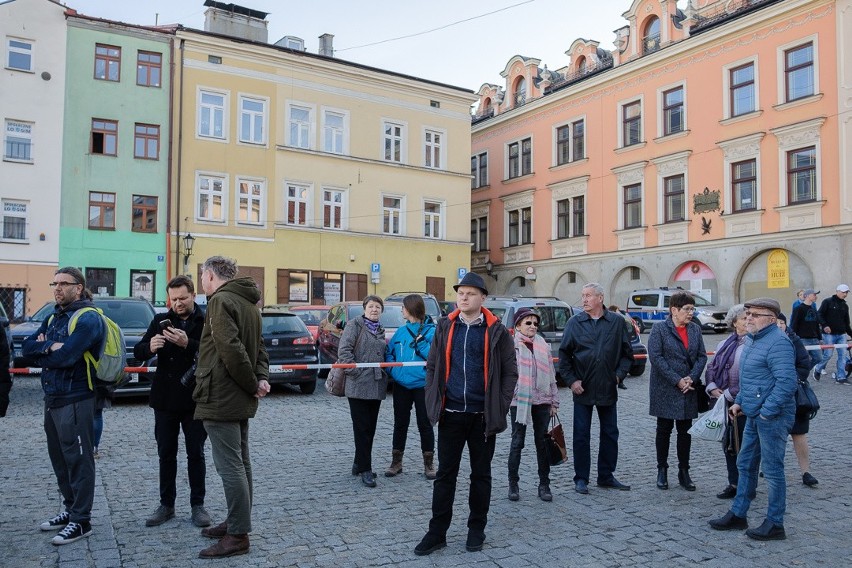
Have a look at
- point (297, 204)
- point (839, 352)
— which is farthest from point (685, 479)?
point (297, 204)

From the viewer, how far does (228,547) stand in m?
4.93

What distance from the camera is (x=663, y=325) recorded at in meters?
7.17

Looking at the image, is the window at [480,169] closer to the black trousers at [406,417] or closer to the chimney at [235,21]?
the chimney at [235,21]

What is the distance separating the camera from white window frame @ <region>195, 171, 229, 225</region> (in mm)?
30266

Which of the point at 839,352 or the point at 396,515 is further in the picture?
the point at 839,352

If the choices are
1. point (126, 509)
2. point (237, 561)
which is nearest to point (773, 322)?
point (237, 561)

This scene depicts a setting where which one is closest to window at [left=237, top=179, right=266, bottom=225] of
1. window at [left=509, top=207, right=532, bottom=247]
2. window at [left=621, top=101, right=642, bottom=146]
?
window at [left=509, top=207, right=532, bottom=247]

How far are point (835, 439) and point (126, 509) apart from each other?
8.16 meters

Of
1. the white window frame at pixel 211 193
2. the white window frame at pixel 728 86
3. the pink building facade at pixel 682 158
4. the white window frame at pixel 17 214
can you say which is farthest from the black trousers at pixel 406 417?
the white window frame at pixel 728 86

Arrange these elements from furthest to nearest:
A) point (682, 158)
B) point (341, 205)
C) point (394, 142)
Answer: point (394, 142) < point (341, 205) < point (682, 158)

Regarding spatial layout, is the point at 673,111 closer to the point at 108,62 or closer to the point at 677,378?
the point at 108,62

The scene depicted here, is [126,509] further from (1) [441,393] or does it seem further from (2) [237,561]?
(1) [441,393]

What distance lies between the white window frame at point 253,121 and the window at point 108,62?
4833 mm

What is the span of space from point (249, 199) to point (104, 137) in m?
6.04
